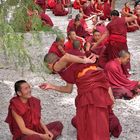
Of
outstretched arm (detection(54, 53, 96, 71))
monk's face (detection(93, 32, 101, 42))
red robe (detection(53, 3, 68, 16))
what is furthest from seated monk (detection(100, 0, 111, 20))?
outstretched arm (detection(54, 53, 96, 71))

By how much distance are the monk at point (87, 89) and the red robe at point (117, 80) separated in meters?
2.08

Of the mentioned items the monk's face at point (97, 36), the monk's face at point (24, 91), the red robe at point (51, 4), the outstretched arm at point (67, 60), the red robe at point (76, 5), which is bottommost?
the red robe at point (76, 5)

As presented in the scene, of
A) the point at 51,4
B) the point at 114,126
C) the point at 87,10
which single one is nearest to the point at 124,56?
the point at 114,126

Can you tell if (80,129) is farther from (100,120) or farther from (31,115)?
(31,115)

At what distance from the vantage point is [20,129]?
14.3 feet

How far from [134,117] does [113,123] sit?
78cm

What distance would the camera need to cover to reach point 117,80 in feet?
20.6

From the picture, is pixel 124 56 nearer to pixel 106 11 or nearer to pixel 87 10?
pixel 106 11

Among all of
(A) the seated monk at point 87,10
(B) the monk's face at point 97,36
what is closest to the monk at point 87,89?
(B) the monk's face at point 97,36

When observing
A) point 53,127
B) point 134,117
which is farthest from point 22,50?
point 134,117

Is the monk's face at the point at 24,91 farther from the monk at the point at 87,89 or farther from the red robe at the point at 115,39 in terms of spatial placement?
the red robe at the point at 115,39

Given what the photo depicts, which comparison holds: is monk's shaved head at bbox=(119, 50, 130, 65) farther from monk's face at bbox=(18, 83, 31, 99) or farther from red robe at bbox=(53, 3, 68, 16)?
red robe at bbox=(53, 3, 68, 16)

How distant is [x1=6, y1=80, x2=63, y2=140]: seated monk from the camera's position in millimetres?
4314

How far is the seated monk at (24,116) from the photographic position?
4314mm
